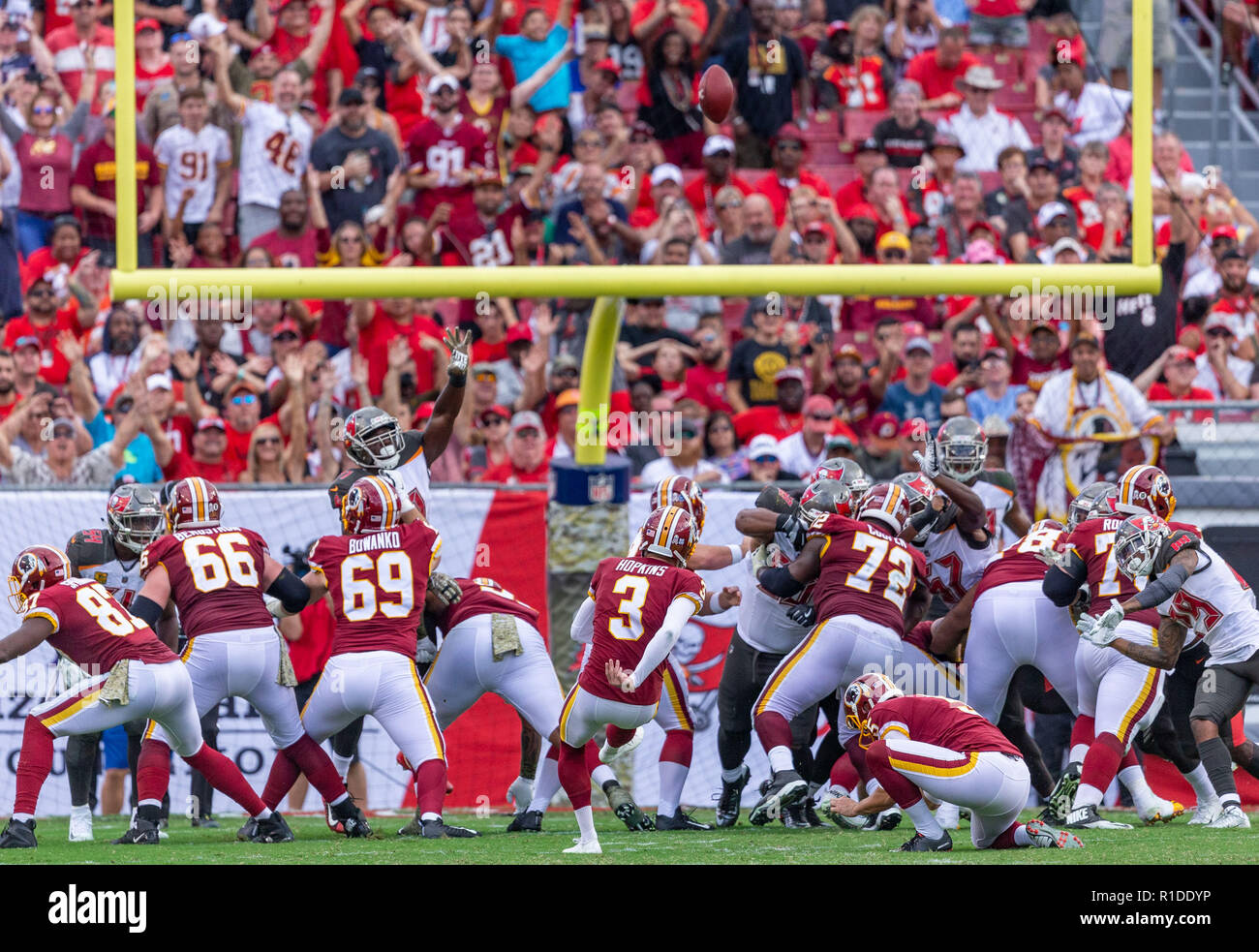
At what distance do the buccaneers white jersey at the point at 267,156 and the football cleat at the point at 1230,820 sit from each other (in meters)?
5.70

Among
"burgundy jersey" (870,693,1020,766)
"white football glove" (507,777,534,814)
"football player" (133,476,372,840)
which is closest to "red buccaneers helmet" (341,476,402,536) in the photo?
"football player" (133,476,372,840)

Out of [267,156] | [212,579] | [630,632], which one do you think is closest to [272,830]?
[212,579]

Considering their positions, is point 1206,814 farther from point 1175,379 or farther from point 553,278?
point 553,278

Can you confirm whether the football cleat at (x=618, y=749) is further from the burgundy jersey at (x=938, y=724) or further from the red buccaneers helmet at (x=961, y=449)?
the red buccaneers helmet at (x=961, y=449)

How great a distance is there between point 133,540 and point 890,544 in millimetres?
3429

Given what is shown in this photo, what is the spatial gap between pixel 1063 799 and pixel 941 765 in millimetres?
1322

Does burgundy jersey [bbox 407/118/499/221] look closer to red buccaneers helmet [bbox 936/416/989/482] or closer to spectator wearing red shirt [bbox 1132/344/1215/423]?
red buccaneers helmet [bbox 936/416/989/482]

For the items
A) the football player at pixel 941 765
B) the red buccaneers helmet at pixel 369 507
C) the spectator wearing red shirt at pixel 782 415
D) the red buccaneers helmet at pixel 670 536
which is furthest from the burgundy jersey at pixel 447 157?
the football player at pixel 941 765

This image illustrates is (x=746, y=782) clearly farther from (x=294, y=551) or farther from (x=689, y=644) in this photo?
(x=294, y=551)

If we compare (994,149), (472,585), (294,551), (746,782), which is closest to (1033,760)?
(746,782)

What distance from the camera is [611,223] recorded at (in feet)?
36.8

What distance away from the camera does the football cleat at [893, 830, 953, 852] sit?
7.43 metres

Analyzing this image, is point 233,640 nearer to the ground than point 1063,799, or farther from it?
farther from it

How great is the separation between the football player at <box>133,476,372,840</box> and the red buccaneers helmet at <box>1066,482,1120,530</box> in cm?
347
